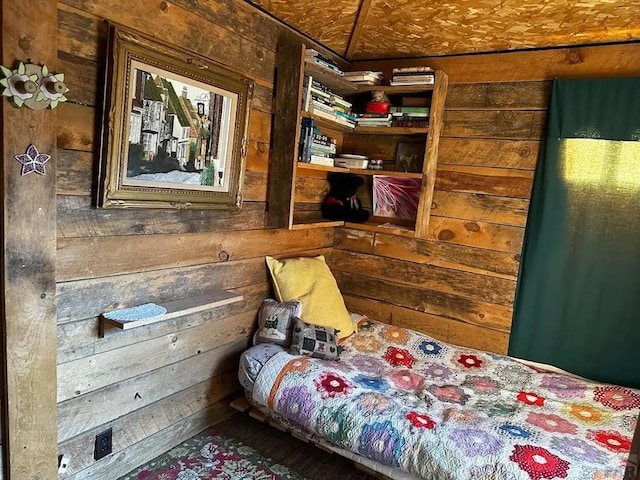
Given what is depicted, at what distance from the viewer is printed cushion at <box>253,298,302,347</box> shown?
2.35 meters

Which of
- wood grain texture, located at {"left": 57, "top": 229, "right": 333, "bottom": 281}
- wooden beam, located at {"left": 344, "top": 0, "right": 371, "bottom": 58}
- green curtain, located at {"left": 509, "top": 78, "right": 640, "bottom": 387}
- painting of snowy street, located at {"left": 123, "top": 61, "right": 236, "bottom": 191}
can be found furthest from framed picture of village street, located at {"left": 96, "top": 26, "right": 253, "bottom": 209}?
green curtain, located at {"left": 509, "top": 78, "right": 640, "bottom": 387}

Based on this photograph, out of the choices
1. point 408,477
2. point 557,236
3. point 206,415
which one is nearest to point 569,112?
point 557,236

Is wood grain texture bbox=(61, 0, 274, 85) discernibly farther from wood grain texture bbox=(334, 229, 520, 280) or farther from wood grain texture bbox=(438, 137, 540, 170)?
wood grain texture bbox=(334, 229, 520, 280)

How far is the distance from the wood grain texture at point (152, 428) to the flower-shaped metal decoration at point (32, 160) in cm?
105

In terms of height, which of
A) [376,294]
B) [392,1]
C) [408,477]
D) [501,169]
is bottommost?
[408,477]

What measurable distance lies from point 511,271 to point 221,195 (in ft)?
5.75

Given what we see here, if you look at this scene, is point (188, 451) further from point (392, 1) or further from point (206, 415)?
point (392, 1)

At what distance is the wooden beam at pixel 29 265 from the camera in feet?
4.25

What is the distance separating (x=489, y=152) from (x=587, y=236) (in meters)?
0.72

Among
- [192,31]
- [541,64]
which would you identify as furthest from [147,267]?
[541,64]

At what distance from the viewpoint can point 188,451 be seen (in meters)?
2.11

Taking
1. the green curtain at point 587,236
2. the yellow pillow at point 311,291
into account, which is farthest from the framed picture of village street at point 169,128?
the green curtain at point 587,236

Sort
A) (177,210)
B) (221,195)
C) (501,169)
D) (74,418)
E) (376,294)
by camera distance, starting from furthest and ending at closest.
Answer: (376,294), (501,169), (221,195), (177,210), (74,418)

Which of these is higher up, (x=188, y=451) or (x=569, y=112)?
(x=569, y=112)
